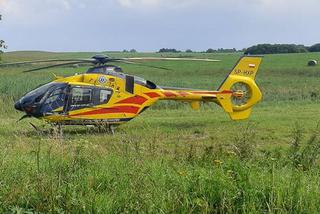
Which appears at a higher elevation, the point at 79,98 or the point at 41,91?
the point at 41,91

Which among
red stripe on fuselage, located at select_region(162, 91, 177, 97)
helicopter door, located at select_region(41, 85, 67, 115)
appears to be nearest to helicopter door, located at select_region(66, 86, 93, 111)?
helicopter door, located at select_region(41, 85, 67, 115)

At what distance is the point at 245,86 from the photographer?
16609 mm

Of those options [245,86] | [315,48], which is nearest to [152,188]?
[245,86]

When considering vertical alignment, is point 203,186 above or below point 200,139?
above

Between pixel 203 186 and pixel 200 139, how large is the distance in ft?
26.6

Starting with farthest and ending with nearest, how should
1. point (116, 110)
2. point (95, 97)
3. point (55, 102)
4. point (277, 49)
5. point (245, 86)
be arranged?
point (277, 49), point (245, 86), point (116, 110), point (95, 97), point (55, 102)

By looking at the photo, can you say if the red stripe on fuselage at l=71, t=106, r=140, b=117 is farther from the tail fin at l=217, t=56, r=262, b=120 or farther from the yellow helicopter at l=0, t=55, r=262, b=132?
the tail fin at l=217, t=56, r=262, b=120

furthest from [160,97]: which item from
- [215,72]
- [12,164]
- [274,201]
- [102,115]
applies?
[215,72]

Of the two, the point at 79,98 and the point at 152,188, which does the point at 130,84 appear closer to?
the point at 79,98

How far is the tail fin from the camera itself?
53.5 feet

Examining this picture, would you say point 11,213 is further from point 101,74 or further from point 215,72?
point 215,72

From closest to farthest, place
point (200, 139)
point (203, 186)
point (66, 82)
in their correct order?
point (203, 186)
point (200, 139)
point (66, 82)

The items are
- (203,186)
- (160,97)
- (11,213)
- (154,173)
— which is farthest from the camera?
(160,97)

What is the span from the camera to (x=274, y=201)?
4375mm
